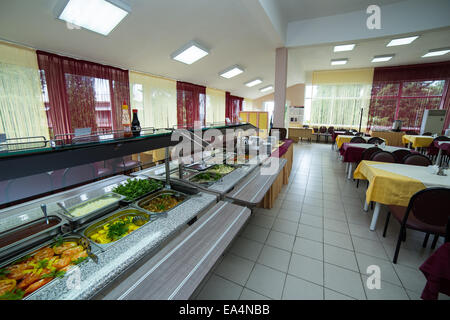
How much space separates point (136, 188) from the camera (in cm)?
149

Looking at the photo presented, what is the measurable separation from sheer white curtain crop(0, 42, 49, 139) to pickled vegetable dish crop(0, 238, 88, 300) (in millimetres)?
3379

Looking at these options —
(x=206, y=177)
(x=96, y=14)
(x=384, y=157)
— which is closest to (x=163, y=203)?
(x=206, y=177)

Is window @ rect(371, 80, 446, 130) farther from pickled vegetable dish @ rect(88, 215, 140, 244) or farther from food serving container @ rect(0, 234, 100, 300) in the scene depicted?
food serving container @ rect(0, 234, 100, 300)

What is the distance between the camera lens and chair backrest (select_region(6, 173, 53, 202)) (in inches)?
33.9

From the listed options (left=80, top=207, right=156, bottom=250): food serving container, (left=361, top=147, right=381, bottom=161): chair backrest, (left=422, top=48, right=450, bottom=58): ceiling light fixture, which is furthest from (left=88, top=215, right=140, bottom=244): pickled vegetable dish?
(left=422, top=48, right=450, bottom=58): ceiling light fixture

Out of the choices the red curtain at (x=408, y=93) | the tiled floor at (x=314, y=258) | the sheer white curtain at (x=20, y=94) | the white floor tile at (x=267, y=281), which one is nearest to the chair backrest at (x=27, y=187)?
the tiled floor at (x=314, y=258)

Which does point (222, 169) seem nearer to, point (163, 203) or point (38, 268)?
point (163, 203)

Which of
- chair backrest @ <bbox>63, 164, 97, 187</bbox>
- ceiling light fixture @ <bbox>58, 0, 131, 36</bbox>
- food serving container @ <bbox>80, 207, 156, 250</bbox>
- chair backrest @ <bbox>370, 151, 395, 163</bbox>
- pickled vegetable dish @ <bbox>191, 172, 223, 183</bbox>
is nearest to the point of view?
food serving container @ <bbox>80, 207, 156, 250</bbox>

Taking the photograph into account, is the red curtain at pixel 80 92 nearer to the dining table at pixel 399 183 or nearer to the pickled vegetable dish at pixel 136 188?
the pickled vegetable dish at pixel 136 188

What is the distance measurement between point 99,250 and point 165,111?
5.42m

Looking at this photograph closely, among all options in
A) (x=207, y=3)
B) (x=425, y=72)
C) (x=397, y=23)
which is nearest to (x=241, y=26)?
(x=207, y=3)

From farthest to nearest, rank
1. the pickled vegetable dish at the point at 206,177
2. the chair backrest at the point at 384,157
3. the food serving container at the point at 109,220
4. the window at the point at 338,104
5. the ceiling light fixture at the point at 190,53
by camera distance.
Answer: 1. the window at the point at 338,104
2. the ceiling light fixture at the point at 190,53
3. the chair backrest at the point at 384,157
4. the pickled vegetable dish at the point at 206,177
5. the food serving container at the point at 109,220

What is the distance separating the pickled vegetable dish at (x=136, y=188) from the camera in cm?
141

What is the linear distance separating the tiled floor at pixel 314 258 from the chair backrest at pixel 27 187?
1.31 meters
